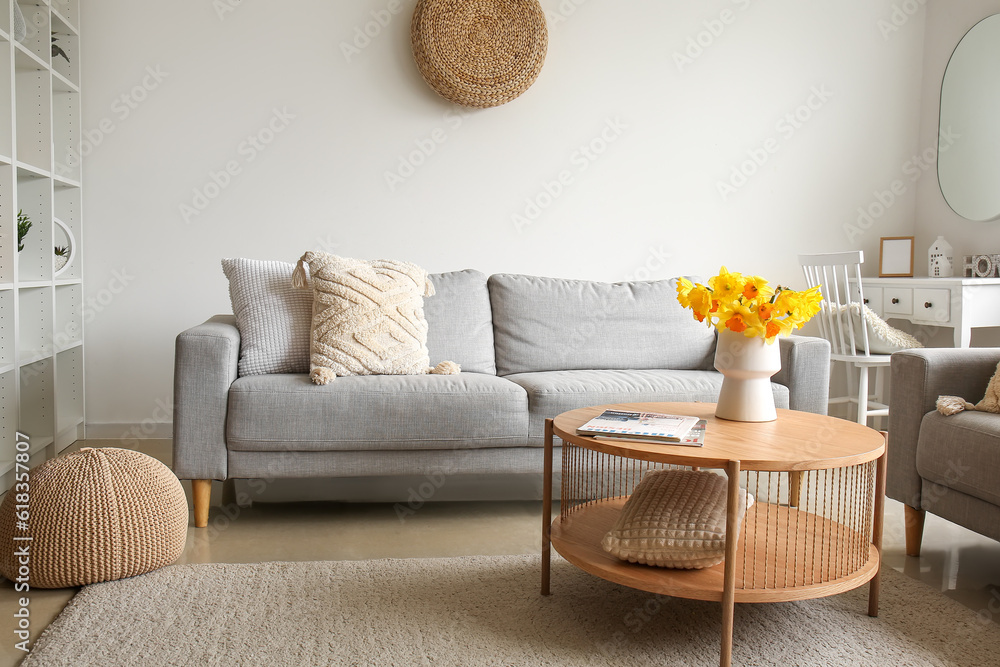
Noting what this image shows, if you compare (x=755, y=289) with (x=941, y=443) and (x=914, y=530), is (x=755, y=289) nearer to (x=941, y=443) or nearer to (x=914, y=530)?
(x=941, y=443)

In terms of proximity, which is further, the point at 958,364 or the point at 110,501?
the point at 958,364

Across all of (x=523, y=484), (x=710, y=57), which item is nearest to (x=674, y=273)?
(x=710, y=57)

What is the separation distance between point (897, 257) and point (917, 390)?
191 centimetres

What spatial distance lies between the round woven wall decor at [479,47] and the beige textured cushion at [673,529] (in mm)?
2236

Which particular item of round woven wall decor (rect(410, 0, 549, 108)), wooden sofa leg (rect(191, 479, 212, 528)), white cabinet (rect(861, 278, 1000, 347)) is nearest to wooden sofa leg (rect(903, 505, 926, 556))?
white cabinet (rect(861, 278, 1000, 347))

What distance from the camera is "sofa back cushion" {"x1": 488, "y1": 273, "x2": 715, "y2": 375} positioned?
300 centimetres

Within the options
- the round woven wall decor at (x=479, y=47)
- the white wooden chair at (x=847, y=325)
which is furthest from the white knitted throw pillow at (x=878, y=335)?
the round woven wall decor at (x=479, y=47)

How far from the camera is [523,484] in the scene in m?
2.89

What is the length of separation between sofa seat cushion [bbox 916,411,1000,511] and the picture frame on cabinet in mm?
1927

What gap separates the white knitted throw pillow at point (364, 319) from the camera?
2557 mm

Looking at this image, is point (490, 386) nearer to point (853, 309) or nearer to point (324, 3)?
point (853, 309)

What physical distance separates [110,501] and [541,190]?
2340 millimetres

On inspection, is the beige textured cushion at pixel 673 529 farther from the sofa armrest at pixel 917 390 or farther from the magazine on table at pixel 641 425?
the sofa armrest at pixel 917 390

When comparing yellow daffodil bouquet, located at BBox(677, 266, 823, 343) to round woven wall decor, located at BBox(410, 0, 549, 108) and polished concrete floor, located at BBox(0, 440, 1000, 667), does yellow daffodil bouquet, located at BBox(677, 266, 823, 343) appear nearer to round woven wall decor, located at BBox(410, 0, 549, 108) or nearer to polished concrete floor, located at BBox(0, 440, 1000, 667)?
polished concrete floor, located at BBox(0, 440, 1000, 667)
